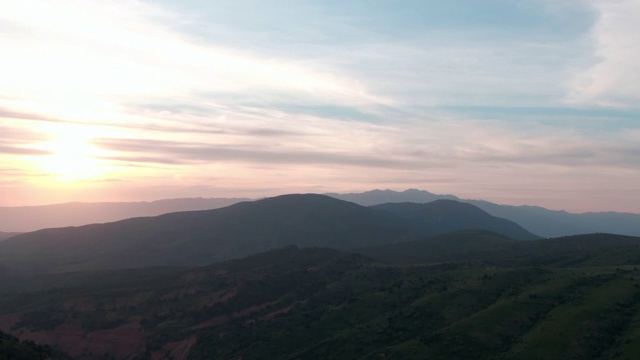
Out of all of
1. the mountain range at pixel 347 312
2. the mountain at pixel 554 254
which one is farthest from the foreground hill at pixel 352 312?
the mountain at pixel 554 254

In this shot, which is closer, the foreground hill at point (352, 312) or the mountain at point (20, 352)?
the mountain at point (20, 352)

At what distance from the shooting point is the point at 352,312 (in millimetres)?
94125

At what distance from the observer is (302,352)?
80.4 metres

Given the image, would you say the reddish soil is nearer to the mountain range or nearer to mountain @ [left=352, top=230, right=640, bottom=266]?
the mountain range

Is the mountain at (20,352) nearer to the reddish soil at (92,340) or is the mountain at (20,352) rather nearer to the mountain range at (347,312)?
the mountain range at (347,312)

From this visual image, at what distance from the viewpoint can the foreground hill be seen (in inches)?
2921

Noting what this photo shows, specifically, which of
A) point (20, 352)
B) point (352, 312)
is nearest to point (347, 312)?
point (352, 312)

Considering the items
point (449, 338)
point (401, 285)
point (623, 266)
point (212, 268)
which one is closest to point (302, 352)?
point (449, 338)

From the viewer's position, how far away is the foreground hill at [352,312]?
74.2m

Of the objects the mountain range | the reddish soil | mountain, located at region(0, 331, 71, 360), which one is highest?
mountain, located at region(0, 331, 71, 360)

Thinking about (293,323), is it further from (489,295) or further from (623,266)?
(623,266)

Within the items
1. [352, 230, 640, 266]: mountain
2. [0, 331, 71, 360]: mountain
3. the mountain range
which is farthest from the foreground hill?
[0, 331, 71, 360]: mountain

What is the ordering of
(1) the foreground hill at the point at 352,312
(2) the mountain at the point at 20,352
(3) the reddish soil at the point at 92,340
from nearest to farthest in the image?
(2) the mountain at the point at 20,352 < (1) the foreground hill at the point at 352,312 < (3) the reddish soil at the point at 92,340

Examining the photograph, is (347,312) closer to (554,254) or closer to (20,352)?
(20,352)
